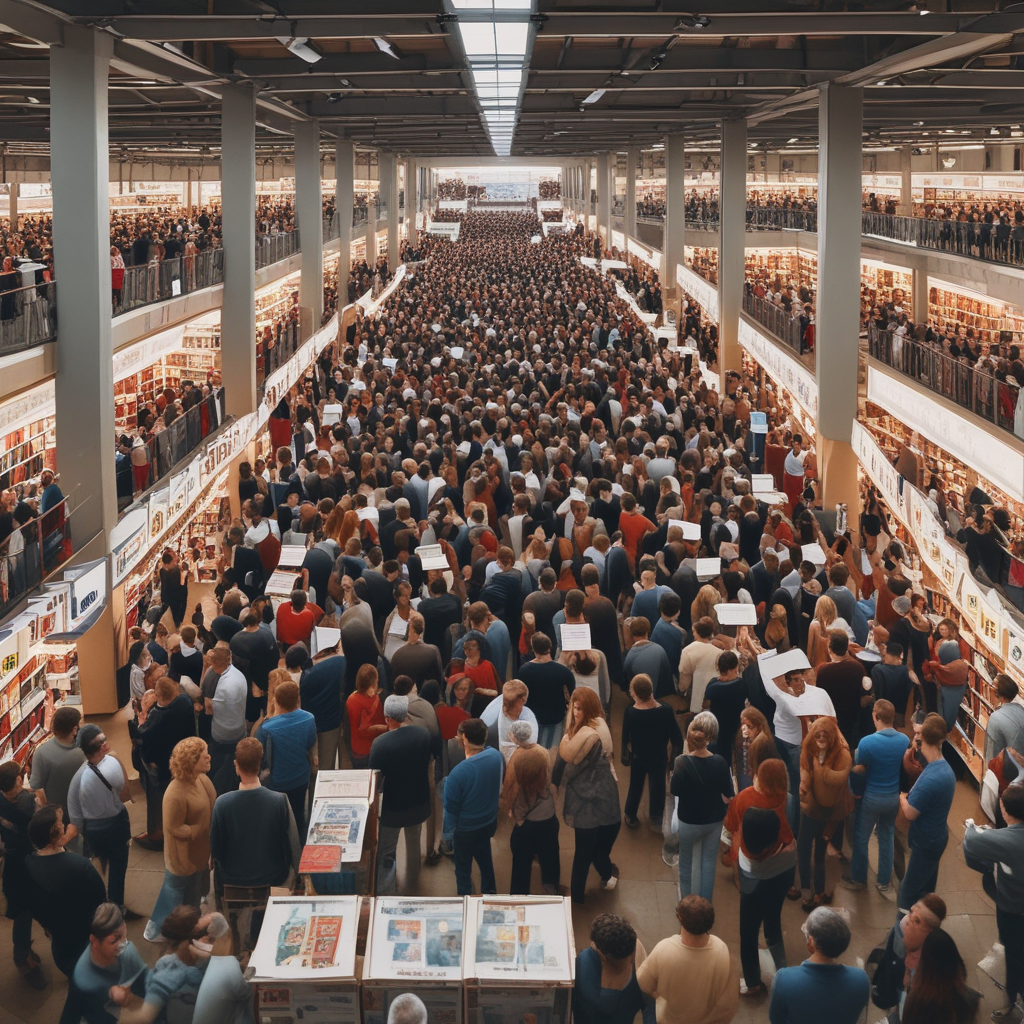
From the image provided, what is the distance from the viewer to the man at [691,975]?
493cm

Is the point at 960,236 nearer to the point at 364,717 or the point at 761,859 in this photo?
the point at 364,717

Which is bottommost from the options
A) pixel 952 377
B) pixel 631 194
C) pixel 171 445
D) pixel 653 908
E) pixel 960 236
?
pixel 653 908

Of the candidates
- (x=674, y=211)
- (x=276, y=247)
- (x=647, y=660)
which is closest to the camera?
(x=647, y=660)

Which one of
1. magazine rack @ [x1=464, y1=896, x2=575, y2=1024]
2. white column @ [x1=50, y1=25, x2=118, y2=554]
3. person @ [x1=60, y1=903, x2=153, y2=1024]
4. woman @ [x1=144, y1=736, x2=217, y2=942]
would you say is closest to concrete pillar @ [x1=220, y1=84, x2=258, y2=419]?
white column @ [x1=50, y1=25, x2=118, y2=554]

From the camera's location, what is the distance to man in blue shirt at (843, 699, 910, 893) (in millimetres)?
6918

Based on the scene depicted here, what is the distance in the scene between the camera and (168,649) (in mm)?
8531

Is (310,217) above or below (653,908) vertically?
above

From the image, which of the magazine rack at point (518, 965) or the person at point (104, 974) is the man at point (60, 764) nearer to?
the person at point (104, 974)

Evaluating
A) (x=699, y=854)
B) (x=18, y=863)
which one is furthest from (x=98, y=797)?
(x=699, y=854)

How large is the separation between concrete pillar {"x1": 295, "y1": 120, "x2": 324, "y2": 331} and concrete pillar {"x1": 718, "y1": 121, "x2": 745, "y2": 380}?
8.56 metres

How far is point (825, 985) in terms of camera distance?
15.9ft

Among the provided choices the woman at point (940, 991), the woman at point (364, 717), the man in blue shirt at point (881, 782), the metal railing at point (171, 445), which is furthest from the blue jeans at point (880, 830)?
the metal railing at point (171, 445)

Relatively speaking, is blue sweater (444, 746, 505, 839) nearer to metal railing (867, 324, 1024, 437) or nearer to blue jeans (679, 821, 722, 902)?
blue jeans (679, 821, 722, 902)

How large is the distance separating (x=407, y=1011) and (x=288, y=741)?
119 inches
